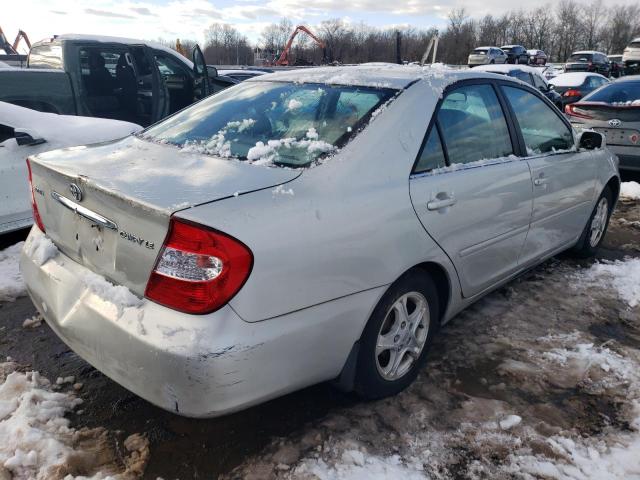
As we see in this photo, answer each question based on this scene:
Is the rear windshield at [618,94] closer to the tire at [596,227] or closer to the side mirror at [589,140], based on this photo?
the tire at [596,227]

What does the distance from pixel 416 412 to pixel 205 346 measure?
1221 millimetres

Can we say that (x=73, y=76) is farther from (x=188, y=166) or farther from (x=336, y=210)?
(x=336, y=210)

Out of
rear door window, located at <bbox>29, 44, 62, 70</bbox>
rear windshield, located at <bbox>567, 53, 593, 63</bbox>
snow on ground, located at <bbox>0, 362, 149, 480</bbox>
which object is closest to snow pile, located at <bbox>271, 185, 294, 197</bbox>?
snow on ground, located at <bbox>0, 362, 149, 480</bbox>

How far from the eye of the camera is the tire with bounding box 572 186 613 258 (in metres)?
4.54

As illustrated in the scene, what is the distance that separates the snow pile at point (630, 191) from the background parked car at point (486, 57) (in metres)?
26.4

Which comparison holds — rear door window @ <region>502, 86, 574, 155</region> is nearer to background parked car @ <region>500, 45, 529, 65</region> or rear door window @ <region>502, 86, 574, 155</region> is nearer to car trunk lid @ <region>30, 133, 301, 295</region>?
car trunk lid @ <region>30, 133, 301, 295</region>

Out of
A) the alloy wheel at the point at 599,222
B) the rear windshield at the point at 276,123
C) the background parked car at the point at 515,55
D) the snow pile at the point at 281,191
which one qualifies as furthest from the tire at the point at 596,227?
the background parked car at the point at 515,55

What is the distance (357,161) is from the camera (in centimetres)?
231

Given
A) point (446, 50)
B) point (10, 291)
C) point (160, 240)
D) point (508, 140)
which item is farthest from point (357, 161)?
point (446, 50)

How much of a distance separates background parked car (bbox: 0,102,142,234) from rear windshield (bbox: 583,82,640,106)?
622 cm

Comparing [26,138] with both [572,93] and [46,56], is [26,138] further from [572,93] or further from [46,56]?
[572,93]

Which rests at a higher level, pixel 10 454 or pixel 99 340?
pixel 99 340

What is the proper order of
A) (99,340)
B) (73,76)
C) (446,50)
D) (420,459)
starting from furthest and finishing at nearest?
1. (446,50)
2. (73,76)
3. (420,459)
4. (99,340)

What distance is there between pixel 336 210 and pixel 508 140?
65.7 inches
